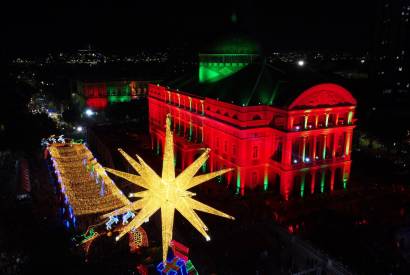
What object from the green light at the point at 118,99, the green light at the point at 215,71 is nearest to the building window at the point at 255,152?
the green light at the point at 215,71

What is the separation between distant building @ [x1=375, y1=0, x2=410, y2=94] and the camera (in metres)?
101

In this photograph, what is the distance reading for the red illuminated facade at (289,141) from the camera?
37.6m

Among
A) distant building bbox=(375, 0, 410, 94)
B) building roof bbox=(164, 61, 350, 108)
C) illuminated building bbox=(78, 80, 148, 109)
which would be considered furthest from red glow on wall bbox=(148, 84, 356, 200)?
distant building bbox=(375, 0, 410, 94)

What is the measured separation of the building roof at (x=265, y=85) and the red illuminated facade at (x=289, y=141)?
0.72 m

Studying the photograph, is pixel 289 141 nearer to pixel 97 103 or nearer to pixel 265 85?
pixel 265 85

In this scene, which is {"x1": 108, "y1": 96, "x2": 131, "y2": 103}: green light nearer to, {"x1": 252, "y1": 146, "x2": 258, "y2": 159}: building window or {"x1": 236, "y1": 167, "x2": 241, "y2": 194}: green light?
{"x1": 236, "y1": 167, "x2": 241, "y2": 194}: green light

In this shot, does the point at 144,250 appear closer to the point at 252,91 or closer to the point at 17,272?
the point at 17,272

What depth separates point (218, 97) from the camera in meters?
42.5

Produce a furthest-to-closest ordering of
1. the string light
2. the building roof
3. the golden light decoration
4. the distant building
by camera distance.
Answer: the distant building
the building roof
the string light
the golden light decoration

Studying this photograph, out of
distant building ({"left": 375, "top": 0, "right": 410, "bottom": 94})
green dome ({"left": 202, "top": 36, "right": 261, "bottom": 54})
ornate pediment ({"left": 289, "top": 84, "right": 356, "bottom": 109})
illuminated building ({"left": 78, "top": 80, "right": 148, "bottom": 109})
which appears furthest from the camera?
distant building ({"left": 375, "top": 0, "right": 410, "bottom": 94})

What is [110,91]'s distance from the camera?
8112 cm

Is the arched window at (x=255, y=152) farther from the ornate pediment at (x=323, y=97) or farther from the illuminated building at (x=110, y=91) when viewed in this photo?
the illuminated building at (x=110, y=91)

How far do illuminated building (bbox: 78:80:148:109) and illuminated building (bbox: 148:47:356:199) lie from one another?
1607 inches

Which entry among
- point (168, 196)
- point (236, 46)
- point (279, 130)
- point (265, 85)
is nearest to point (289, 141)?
point (279, 130)
